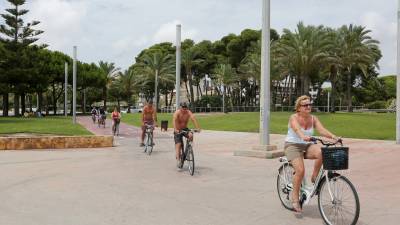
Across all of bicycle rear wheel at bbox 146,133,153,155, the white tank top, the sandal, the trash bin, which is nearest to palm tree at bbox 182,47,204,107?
the trash bin

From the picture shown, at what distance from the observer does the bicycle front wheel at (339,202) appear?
5.82 m

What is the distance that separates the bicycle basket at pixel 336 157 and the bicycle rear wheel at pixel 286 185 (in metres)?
1.32

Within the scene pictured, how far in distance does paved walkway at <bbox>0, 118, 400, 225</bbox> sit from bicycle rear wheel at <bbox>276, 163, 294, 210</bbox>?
0.46ft

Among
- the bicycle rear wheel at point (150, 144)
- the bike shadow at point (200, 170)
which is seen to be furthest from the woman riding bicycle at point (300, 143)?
the bicycle rear wheel at point (150, 144)

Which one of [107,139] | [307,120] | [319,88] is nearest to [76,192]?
[307,120]

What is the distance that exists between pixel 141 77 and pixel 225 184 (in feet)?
242

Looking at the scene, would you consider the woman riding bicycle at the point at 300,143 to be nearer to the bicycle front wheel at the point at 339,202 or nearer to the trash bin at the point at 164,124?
the bicycle front wheel at the point at 339,202

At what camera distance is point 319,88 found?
75.3m

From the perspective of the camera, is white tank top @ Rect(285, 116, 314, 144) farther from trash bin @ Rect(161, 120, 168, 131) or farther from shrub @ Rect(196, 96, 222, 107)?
shrub @ Rect(196, 96, 222, 107)

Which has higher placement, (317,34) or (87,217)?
(317,34)

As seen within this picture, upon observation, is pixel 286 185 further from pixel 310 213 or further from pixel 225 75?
pixel 225 75

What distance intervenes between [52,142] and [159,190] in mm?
9793

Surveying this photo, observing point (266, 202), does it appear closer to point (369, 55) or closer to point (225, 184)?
point (225, 184)

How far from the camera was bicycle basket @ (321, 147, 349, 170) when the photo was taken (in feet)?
19.1
